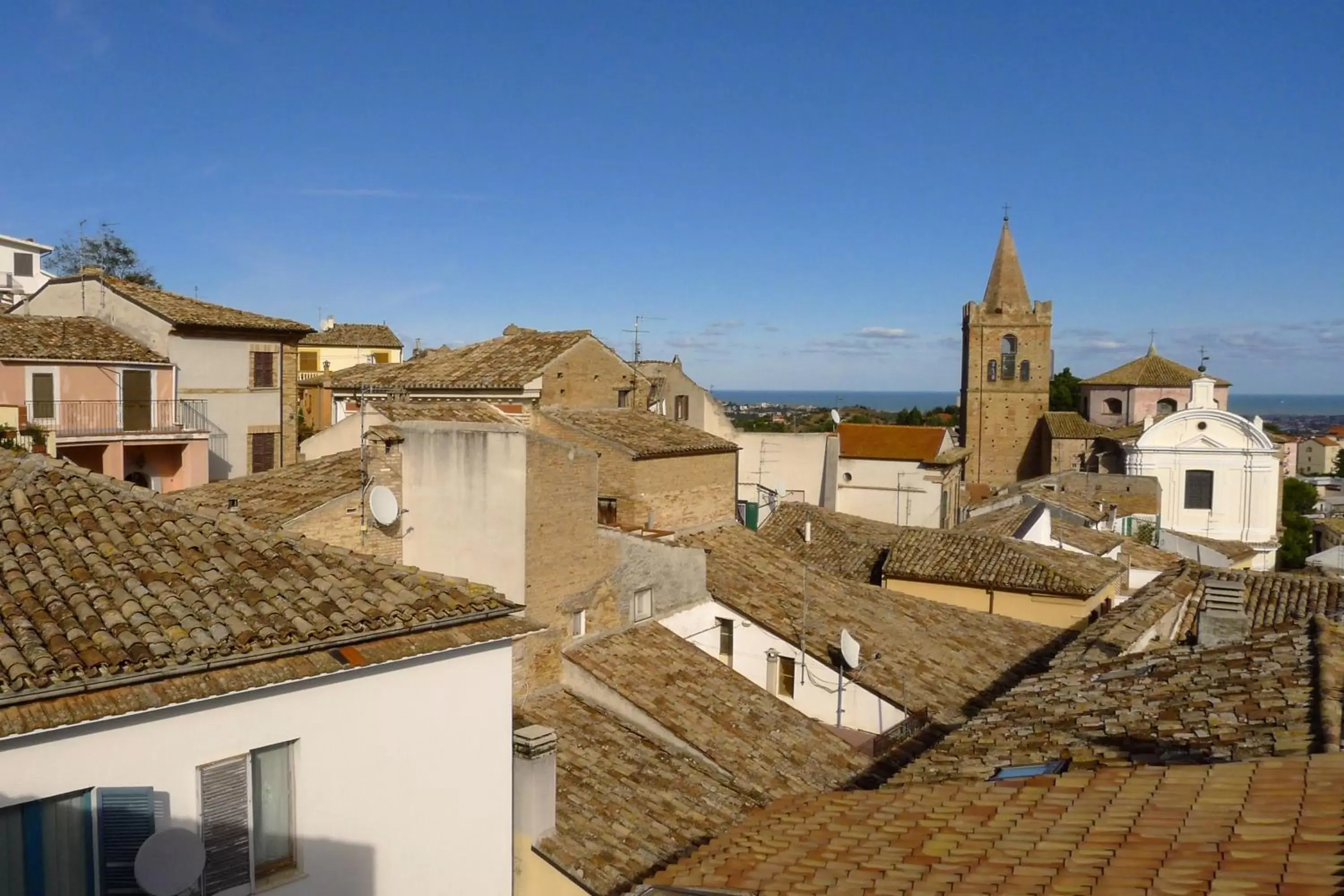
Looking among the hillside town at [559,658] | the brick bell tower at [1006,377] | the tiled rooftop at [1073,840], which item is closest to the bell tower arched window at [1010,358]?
the brick bell tower at [1006,377]

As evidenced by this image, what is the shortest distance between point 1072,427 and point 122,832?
194 feet

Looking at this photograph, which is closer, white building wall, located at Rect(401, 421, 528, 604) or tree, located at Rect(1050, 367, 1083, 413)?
white building wall, located at Rect(401, 421, 528, 604)

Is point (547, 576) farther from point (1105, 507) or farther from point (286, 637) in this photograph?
point (1105, 507)

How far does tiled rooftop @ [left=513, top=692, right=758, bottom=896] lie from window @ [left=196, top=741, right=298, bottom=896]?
3180 mm

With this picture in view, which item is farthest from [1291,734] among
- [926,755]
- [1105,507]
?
[1105,507]

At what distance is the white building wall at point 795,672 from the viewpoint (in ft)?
51.6

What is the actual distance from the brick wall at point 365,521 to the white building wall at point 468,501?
13 centimetres

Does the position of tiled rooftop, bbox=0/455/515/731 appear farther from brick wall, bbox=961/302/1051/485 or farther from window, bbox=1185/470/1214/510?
A: brick wall, bbox=961/302/1051/485

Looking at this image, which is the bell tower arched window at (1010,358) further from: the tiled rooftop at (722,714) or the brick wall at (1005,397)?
the tiled rooftop at (722,714)

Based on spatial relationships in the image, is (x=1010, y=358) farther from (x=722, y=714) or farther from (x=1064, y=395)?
(x=722, y=714)

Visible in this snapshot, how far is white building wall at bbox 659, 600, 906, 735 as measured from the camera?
1574 centimetres

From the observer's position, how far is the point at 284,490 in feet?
47.9

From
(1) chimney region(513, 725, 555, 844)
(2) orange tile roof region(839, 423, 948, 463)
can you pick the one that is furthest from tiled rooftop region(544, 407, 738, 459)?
(2) orange tile roof region(839, 423, 948, 463)

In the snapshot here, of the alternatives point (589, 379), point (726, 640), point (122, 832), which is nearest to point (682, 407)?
point (589, 379)
